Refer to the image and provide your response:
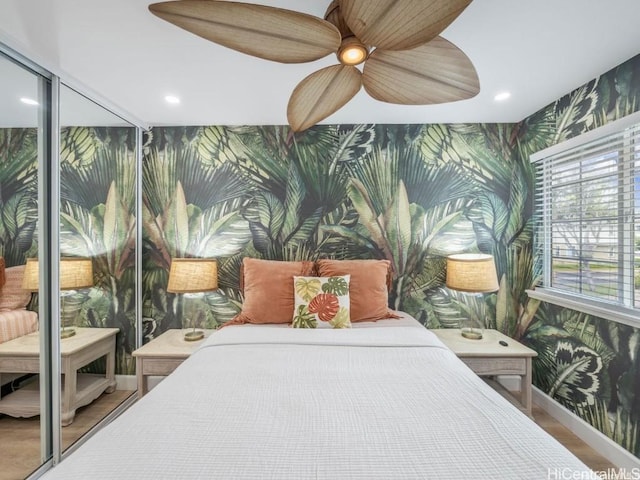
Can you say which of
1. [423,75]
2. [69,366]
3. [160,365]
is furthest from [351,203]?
[69,366]

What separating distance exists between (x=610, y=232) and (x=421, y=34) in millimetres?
1889

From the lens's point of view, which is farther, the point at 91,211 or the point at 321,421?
the point at 91,211

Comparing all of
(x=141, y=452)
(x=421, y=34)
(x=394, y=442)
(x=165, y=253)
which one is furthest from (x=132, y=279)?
(x=421, y=34)

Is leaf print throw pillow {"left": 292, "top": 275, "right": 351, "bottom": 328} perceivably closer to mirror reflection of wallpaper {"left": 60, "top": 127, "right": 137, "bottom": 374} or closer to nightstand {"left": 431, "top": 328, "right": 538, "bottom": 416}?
nightstand {"left": 431, "top": 328, "right": 538, "bottom": 416}

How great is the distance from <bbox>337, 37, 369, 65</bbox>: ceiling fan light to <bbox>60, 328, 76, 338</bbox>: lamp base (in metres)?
2.25

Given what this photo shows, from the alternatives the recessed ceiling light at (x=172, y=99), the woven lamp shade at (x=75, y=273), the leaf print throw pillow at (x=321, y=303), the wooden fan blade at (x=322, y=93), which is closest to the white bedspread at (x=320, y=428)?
the leaf print throw pillow at (x=321, y=303)

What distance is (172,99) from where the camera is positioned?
2186 millimetres

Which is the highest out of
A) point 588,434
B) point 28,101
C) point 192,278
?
point 28,101

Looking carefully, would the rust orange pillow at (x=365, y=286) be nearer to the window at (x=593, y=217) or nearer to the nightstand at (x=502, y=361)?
the nightstand at (x=502, y=361)

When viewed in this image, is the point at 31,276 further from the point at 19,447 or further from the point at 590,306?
the point at 590,306

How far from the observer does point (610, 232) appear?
191 cm

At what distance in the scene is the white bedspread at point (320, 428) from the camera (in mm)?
829

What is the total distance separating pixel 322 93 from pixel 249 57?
591 millimetres

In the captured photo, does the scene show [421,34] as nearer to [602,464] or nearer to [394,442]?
[394,442]
